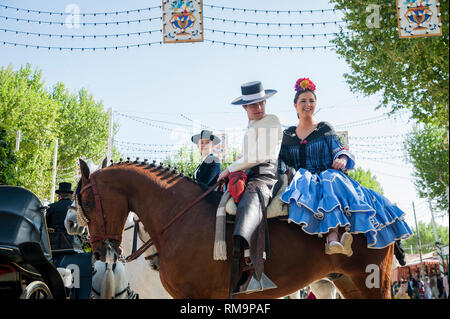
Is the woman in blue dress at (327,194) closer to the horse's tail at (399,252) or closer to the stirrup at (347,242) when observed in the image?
the stirrup at (347,242)

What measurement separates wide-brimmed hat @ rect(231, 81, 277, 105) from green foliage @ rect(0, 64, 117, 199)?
18.4 feet

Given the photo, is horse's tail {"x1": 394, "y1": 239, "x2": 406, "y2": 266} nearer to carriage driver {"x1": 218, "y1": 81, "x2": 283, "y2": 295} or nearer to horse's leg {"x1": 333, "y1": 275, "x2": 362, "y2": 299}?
horse's leg {"x1": 333, "y1": 275, "x2": 362, "y2": 299}

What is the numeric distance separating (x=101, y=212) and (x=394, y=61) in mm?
10663

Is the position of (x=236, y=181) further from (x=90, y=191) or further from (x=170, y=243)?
(x=90, y=191)

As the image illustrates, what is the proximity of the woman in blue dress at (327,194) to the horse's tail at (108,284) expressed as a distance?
3555 mm

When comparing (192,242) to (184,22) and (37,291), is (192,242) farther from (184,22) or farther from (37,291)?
(184,22)

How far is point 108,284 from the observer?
21.0 ft

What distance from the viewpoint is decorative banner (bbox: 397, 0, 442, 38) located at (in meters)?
9.20

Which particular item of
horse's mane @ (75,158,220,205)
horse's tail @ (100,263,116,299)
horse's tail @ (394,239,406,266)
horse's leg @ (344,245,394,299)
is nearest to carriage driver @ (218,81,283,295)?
horse's mane @ (75,158,220,205)

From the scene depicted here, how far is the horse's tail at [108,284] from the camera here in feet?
21.0

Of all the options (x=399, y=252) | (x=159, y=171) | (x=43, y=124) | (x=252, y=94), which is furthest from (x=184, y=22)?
(x=43, y=124)
